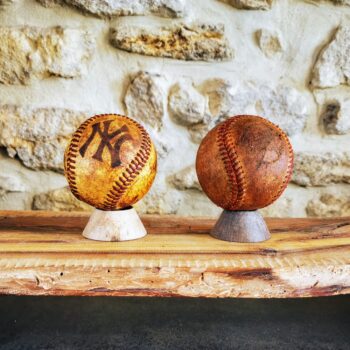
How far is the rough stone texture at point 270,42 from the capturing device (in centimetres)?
144

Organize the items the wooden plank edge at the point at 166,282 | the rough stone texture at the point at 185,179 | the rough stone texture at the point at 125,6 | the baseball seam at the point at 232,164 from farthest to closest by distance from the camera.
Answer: the rough stone texture at the point at 185,179 → the rough stone texture at the point at 125,6 → the baseball seam at the point at 232,164 → the wooden plank edge at the point at 166,282

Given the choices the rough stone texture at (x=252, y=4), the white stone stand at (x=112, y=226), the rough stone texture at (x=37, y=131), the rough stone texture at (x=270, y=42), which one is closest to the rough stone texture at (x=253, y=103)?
the rough stone texture at (x=270, y=42)

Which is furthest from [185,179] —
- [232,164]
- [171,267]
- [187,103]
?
[171,267]

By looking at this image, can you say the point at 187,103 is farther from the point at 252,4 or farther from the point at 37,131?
the point at 37,131

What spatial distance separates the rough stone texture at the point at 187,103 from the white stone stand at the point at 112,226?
45cm

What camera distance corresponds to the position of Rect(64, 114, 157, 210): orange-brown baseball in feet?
3.16

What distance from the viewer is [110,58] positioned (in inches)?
55.3

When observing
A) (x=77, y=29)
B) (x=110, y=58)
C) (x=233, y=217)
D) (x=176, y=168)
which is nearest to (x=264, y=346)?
(x=233, y=217)

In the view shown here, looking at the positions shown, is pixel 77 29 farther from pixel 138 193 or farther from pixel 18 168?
pixel 138 193

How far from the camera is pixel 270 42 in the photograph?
145 cm

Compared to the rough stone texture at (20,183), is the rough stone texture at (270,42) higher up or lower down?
higher up

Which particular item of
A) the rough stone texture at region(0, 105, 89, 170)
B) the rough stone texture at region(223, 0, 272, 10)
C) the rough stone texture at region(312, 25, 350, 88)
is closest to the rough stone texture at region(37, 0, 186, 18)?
the rough stone texture at region(223, 0, 272, 10)

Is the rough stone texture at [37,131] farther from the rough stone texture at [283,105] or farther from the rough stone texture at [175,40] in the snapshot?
the rough stone texture at [283,105]

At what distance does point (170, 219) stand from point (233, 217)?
0.25 metres
